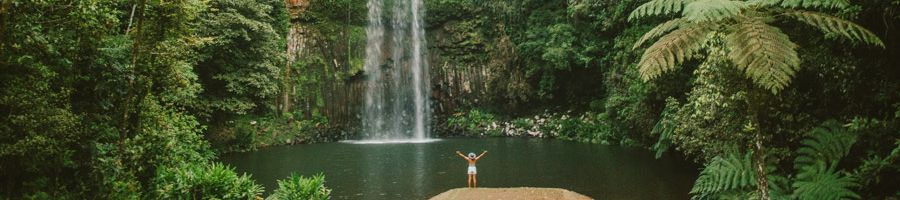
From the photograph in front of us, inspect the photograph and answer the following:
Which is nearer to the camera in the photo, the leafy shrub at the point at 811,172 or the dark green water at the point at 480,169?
the leafy shrub at the point at 811,172

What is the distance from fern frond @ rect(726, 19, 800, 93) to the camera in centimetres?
460

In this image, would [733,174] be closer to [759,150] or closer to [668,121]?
[759,150]

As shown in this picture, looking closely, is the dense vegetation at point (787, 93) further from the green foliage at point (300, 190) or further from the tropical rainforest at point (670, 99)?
the green foliage at point (300, 190)

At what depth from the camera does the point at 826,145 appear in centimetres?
556

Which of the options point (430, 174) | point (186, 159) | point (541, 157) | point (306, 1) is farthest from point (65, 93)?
point (306, 1)

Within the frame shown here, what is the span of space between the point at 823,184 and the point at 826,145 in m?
0.66

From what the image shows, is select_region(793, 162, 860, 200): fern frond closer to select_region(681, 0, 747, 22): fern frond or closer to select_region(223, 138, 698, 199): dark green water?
select_region(681, 0, 747, 22): fern frond

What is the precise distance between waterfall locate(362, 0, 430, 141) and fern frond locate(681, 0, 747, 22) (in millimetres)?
21258

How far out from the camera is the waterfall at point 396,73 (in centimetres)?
2612

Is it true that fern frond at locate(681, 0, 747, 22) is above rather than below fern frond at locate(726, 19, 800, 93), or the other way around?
above

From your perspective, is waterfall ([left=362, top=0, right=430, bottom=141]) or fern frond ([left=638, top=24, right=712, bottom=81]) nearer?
fern frond ([left=638, top=24, right=712, bottom=81])

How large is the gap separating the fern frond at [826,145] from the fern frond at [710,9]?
1.66 m

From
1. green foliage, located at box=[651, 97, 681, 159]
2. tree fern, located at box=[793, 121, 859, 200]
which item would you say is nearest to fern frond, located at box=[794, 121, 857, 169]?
tree fern, located at box=[793, 121, 859, 200]

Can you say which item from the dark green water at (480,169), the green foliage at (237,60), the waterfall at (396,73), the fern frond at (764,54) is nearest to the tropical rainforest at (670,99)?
the fern frond at (764,54)
